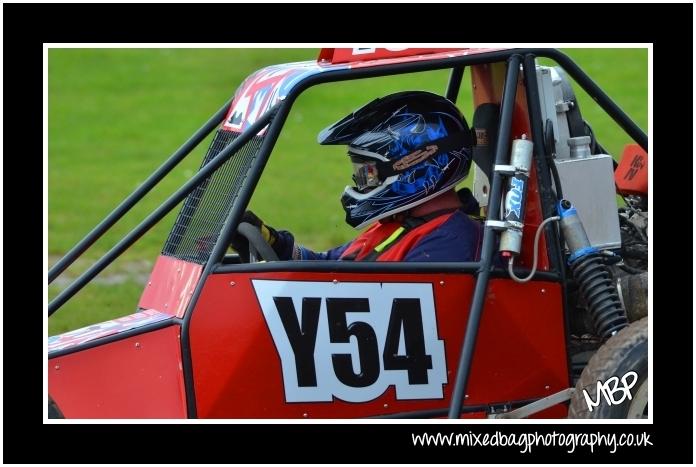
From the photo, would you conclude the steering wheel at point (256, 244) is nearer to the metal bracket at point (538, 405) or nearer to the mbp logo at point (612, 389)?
the metal bracket at point (538, 405)

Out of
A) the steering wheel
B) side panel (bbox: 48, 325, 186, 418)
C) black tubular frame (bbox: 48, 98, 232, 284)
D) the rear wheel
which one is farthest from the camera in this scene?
black tubular frame (bbox: 48, 98, 232, 284)

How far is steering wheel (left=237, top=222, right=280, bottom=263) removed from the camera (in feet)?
15.0

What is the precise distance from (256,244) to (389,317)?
2.08 ft

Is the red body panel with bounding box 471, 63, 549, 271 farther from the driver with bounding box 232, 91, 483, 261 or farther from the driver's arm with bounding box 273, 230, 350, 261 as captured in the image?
the driver's arm with bounding box 273, 230, 350, 261

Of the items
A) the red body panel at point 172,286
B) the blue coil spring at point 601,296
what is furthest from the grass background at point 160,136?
the blue coil spring at point 601,296

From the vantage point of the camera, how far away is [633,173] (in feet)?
16.8

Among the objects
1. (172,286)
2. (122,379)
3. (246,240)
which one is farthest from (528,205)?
(122,379)

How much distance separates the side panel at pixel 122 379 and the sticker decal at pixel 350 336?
382 millimetres

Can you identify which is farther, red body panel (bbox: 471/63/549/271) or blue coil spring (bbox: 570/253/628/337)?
red body panel (bbox: 471/63/549/271)

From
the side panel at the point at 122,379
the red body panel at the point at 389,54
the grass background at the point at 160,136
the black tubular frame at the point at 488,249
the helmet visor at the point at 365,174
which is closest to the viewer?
the black tubular frame at the point at 488,249

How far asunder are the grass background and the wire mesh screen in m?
3.05

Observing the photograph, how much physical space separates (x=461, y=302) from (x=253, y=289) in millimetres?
733

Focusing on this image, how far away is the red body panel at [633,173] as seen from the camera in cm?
506

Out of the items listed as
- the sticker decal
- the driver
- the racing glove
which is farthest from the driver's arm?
the sticker decal
